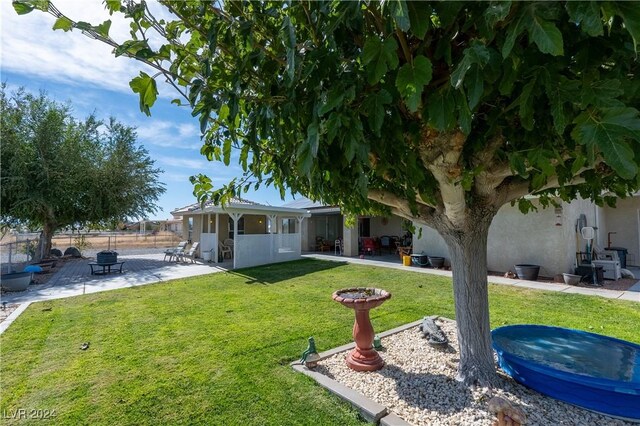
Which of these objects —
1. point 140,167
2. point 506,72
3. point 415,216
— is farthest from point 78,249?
point 506,72

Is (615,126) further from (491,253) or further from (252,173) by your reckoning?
(491,253)

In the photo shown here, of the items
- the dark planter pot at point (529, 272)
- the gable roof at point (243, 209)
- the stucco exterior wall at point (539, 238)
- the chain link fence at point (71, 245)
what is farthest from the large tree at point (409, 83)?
the chain link fence at point (71, 245)

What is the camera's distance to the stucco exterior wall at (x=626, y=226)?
12828mm

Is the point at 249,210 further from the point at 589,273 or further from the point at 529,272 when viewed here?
the point at 589,273

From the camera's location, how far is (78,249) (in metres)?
20.6

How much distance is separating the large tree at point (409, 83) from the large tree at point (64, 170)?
16870 mm

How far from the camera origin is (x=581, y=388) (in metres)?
3.06

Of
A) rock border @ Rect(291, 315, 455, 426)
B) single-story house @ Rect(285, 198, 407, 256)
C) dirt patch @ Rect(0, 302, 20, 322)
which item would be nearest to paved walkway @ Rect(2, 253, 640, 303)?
dirt patch @ Rect(0, 302, 20, 322)

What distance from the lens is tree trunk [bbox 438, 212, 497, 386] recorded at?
3547mm

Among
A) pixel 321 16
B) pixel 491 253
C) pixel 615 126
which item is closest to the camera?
pixel 615 126

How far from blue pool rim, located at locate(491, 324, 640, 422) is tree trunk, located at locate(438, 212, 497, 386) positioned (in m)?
0.31

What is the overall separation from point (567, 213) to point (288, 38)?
500 inches

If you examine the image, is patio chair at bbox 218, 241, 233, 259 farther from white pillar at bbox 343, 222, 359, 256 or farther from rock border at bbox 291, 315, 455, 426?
rock border at bbox 291, 315, 455, 426

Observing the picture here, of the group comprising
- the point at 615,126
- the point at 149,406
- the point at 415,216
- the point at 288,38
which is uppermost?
the point at 288,38
